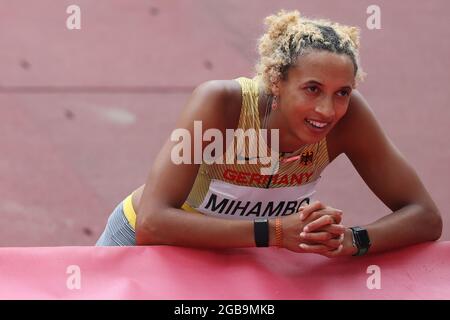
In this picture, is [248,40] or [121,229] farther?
[248,40]

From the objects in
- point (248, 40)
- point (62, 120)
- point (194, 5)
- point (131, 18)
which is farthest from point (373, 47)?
point (62, 120)

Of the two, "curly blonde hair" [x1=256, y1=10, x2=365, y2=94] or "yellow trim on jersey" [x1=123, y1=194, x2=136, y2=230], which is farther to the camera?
"yellow trim on jersey" [x1=123, y1=194, x2=136, y2=230]

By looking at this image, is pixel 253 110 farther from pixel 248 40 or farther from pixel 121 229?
pixel 248 40

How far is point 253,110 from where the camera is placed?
2.21 meters

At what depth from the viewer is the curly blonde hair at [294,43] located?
6.97 feet

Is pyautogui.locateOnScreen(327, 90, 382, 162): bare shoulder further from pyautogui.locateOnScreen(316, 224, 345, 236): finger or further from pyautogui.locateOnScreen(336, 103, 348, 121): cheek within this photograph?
pyautogui.locateOnScreen(316, 224, 345, 236): finger

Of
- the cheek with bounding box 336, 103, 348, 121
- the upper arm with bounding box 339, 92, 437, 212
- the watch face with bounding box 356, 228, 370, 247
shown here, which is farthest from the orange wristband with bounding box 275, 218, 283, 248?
the upper arm with bounding box 339, 92, 437, 212

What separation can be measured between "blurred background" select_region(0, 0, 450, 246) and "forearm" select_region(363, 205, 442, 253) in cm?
209

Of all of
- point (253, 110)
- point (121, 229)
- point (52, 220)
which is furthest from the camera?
point (52, 220)

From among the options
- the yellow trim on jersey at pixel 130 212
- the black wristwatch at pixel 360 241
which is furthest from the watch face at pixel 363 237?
the yellow trim on jersey at pixel 130 212

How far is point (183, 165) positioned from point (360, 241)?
493 millimetres

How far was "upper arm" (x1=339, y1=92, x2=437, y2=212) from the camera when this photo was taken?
2.29 m

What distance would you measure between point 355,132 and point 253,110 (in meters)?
0.32
